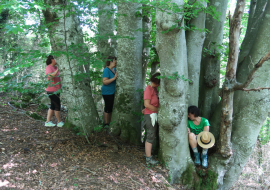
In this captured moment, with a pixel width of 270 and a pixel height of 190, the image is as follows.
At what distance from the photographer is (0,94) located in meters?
7.62

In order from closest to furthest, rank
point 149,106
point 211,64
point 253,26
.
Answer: point 149,106
point 253,26
point 211,64

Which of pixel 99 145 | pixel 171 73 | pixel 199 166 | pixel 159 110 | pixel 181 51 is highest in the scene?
pixel 181 51

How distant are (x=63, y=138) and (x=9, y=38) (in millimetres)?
7061

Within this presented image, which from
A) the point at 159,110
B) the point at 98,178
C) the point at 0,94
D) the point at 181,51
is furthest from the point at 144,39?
the point at 0,94

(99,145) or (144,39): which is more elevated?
(144,39)

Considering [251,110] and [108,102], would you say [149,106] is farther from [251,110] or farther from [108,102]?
[251,110]

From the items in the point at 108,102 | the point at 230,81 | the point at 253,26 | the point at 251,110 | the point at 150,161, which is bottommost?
the point at 150,161

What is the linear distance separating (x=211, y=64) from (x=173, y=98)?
5.75 ft

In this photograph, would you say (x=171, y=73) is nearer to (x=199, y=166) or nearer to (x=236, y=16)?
(x=236, y=16)

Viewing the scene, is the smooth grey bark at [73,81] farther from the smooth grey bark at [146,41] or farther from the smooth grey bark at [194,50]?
the smooth grey bark at [194,50]

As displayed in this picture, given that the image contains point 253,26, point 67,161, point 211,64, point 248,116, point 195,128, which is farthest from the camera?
point 211,64

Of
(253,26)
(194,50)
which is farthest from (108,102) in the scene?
(253,26)

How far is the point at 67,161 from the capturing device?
3.24 m

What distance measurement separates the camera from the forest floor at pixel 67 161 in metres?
2.65
